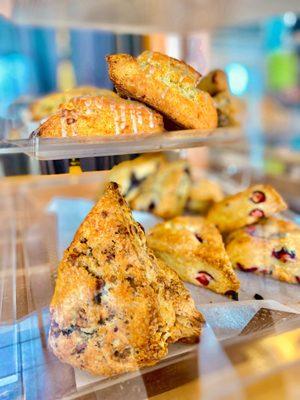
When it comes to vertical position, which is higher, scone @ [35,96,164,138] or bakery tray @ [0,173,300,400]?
scone @ [35,96,164,138]

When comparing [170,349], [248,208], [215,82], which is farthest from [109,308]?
[215,82]

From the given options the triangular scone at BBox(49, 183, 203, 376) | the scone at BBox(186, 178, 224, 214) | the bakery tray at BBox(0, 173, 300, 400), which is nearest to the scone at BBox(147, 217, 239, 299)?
the bakery tray at BBox(0, 173, 300, 400)

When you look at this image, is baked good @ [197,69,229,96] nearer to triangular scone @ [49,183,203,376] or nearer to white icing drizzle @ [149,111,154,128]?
white icing drizzle @ [149,111,154,128]

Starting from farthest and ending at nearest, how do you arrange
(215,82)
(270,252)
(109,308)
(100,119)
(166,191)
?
(166,191)
(215,82)
(270,252)
(100,119)
(109,308)

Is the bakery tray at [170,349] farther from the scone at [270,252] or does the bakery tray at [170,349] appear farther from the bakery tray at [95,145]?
the bakery tray at [95,145]

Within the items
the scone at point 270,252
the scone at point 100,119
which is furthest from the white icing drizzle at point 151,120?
the scone at point 270,252

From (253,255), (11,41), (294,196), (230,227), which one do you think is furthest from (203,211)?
(11,41)

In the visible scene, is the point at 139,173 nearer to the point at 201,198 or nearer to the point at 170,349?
A: the point at 201,198
